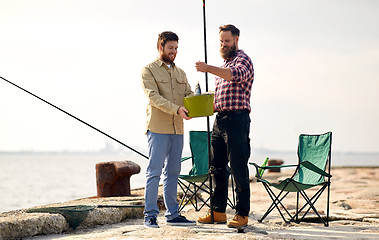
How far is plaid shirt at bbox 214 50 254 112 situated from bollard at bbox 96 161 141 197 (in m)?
1.96

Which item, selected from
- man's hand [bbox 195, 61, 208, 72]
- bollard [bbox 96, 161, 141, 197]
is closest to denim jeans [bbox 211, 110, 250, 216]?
man's hand [bbox 195, 61, 208, 72]

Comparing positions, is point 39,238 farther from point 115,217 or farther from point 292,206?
point 292,206

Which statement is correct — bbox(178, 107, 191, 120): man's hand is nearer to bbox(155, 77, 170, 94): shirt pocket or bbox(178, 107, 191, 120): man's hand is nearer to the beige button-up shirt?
the beige button-up shirt

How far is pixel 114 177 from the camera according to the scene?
6.38 m

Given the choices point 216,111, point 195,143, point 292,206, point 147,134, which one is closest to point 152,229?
point 147,134

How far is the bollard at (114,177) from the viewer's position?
20.8 feet

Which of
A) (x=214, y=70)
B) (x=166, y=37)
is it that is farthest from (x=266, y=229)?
(x=166, y=37)

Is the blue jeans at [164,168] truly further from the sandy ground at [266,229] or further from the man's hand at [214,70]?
the man's hand at [214,70]

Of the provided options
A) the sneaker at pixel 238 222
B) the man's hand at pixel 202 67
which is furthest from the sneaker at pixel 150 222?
the man's hand at pixel 202 67

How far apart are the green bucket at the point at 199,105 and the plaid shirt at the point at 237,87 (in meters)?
0.26

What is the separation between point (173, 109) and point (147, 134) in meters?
0.43

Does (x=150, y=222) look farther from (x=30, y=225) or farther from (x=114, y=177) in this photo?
(x=114, y=177)

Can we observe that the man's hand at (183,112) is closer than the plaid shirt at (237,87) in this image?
Yes

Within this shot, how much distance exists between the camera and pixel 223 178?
197 inches
